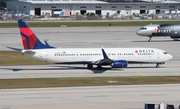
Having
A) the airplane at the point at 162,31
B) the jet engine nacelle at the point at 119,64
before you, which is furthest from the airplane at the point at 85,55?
the airplane at the point at 162,31

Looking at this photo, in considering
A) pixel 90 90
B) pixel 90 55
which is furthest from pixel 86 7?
pixel 90 90

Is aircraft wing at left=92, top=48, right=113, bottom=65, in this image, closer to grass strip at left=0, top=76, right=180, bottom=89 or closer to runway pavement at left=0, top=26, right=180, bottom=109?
runway pavement at left=0, top=26, right=180, bottom=109

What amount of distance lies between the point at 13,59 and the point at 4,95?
91.9 ft

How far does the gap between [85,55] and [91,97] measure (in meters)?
18.3

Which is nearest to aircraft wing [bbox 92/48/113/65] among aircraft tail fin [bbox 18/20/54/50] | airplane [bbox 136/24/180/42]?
aircraft tail fin [bbox 18/20/54/50]

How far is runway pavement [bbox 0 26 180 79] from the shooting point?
57312 mm

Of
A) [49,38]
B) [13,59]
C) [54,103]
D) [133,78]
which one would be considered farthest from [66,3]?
[54,103]

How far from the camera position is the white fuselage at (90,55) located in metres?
58.9

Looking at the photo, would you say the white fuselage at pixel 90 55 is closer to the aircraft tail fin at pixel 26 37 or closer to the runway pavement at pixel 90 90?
the aircraft tail fin at pixel 26 37

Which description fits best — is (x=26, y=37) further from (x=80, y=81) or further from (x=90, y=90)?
(x=90, y=90)

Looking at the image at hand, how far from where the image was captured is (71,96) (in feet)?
139

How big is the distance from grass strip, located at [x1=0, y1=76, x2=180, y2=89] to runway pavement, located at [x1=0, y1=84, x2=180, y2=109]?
1.85 metres

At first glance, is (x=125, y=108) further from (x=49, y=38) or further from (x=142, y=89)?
(x=49, y=38)

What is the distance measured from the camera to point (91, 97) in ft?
137
